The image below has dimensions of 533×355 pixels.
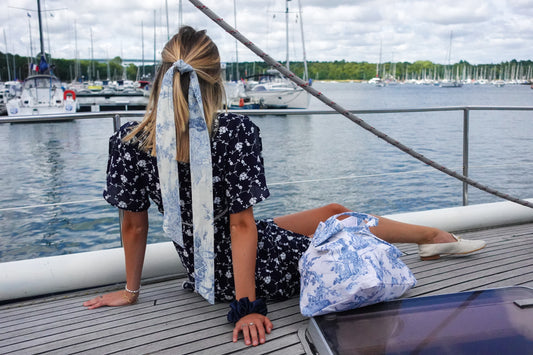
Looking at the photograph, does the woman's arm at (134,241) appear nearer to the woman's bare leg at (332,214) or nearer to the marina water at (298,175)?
the woman's bare leg at (332,214)

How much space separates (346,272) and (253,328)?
13.5 inches

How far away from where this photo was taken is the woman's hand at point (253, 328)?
1.57m

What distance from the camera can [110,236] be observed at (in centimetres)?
728

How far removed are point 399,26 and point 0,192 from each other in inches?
1665

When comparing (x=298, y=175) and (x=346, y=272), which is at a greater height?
(x=346, y=272)

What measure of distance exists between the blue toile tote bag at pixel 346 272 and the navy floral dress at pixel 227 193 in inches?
5.7

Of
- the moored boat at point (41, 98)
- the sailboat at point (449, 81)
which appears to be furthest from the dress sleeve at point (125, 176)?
the sailboat at point (449, 81)

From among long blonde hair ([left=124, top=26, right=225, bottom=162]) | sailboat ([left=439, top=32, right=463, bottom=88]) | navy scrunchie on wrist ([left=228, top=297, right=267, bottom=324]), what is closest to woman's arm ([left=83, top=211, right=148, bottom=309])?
long blonde hair ([left=124, top=26, right=225, bottom=162])

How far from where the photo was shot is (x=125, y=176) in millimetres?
1680

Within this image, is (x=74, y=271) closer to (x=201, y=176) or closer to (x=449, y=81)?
(x=201, y=176)

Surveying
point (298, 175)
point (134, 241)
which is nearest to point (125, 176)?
point (134, 241)

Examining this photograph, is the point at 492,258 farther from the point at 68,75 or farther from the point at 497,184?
the point at 68,75

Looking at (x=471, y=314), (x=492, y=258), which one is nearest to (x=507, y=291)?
(x=471, y=314)

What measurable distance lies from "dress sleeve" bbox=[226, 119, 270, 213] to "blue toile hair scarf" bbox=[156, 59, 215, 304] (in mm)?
76
